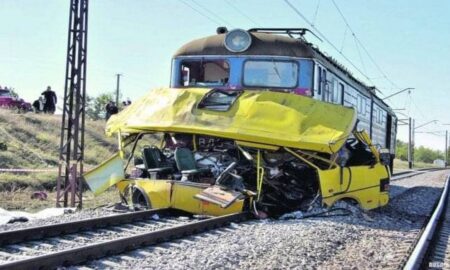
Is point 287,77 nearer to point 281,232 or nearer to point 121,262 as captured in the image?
point 281,232

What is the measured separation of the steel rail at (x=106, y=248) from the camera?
16.0ft

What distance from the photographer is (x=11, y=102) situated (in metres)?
36.2

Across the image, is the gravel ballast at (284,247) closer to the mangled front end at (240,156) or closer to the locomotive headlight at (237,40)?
the mangled front end at (240,156)

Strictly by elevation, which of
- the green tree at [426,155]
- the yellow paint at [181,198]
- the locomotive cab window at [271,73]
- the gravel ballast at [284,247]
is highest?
the locomotive cab window at [271,73]

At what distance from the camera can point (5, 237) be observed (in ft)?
20.8

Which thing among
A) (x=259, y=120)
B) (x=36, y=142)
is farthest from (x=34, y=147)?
(x=259, y=120)

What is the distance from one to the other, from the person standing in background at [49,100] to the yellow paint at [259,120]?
812 inches

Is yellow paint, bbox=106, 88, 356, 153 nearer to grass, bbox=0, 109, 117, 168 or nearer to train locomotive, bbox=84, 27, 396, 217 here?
train locomotive, bbox=84, 27, 396, 217

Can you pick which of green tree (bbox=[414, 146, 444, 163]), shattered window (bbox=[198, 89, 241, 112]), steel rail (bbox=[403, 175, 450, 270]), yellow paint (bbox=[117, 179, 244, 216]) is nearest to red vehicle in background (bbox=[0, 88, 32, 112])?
shattered window (bbox=[198, 89, 241, 112])

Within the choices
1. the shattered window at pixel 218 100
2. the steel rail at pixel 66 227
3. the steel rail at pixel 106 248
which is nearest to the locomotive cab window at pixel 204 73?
the shattered window at pixel 218 100

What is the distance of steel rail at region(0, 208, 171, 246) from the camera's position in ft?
21.1

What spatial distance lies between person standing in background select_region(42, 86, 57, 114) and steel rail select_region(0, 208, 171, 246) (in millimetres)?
22387

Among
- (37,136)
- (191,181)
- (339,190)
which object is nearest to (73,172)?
(191,181)

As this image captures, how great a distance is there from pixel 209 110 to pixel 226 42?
1.80 m
